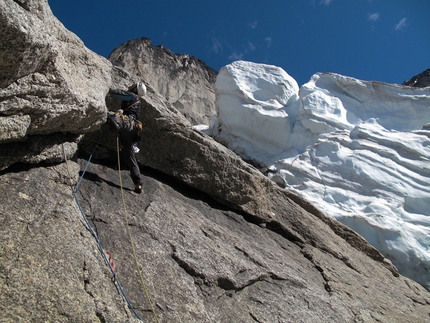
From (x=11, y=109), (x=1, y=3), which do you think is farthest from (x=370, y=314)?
(x=1, y=3)

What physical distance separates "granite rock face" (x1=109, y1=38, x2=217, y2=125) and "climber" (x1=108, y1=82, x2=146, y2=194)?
20612mm

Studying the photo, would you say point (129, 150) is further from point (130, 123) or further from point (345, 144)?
point (345, 144)

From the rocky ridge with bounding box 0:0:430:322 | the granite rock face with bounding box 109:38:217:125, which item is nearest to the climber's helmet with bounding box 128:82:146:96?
the rocky ridge with bounding box 0:0:430:322

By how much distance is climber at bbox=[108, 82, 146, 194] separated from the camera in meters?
5.16

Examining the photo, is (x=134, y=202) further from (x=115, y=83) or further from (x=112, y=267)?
(x=115, y=83)

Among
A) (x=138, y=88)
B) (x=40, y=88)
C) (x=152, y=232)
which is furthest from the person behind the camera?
(x=138, y=88)

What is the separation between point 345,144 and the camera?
11.6 meters

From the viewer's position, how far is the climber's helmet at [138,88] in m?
5.61

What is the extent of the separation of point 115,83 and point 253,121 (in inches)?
310

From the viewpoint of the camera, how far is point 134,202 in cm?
483

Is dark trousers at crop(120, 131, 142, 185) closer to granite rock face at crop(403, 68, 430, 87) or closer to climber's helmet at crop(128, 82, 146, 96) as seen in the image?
climber's helmet at crop(128, 82, 146, 96)

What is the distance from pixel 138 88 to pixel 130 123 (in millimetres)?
702

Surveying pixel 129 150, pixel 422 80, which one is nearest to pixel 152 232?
pixel 129 150

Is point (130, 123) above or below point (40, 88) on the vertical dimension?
above
